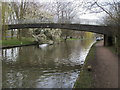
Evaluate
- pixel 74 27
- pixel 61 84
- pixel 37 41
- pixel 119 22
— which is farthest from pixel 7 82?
pixel 37 41

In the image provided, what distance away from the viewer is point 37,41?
1622 inches

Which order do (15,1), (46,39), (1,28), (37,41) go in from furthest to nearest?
(46,39), (37,41), (15,1), (1,28)

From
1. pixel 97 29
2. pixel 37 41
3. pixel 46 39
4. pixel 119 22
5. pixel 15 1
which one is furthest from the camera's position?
pixel 46 39

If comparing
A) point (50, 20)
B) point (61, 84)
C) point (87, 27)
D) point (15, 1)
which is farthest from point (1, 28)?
point (61, 84)

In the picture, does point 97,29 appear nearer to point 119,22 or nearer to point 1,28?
point 119,22

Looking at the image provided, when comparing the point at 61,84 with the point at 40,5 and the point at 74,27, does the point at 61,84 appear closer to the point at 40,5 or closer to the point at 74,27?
the point at 74,27

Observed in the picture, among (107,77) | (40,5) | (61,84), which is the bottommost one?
(61,84)

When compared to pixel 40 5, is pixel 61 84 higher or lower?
lower

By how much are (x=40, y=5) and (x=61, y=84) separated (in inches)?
1315

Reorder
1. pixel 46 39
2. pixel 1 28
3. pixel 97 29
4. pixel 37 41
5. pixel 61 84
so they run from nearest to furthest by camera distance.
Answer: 1. pixel 61 84
2. pixel 97 29
3. pixel 1 28
4. pixel 37 41
5. pixel 46 39

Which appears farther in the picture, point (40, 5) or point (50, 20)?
point (40, 5)

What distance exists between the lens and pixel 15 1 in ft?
127

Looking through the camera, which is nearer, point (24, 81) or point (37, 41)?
point (24, 81)

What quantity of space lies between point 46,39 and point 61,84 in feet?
119
